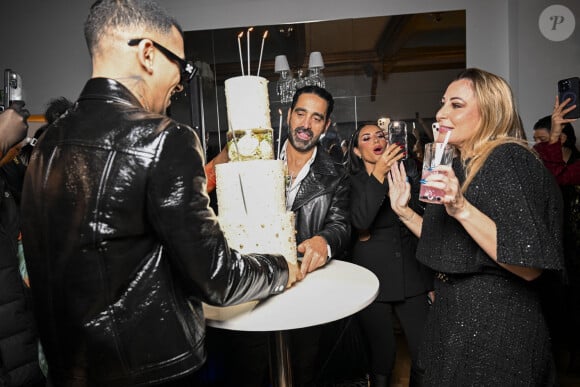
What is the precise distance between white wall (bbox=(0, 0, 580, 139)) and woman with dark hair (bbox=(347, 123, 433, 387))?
7.91ft

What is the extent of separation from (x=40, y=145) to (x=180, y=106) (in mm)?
3812

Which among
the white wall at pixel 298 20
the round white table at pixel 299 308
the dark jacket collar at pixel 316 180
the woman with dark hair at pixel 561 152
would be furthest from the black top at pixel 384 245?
the white wall at pixel 298 20

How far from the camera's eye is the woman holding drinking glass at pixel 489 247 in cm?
143

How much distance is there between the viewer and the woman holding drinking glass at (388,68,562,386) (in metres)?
1.43

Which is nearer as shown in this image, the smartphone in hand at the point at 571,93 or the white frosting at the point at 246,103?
the white frosting at the point at 246,103

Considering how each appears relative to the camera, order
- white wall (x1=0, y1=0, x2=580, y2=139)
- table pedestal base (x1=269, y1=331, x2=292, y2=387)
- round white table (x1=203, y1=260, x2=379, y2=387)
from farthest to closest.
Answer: white wall (x1=0, y1=0, x2=580, y2=139), table pedestal base (x1=269, y1=331, x2=292, y2=387), round white table (x1=203, y1=260, x2=379, y2=387)

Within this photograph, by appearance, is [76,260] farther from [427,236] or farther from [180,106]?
[180,106]

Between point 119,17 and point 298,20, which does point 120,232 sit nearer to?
point 119,17

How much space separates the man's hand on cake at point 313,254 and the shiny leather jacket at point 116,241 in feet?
2.44

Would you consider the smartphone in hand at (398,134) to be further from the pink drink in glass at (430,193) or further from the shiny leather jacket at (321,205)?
the pink drink in glass at (430,193)

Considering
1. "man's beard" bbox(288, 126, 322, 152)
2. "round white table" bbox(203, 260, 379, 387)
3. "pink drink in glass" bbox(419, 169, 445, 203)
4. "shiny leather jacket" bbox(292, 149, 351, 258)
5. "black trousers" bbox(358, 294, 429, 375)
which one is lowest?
"black trousers" bbox(358, 294, 429, 375)

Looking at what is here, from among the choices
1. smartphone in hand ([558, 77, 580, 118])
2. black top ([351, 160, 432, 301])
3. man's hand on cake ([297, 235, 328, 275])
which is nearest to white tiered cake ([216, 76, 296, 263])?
man's hand on cake ([297, 235, 328, 275])

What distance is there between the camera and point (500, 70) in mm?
4492

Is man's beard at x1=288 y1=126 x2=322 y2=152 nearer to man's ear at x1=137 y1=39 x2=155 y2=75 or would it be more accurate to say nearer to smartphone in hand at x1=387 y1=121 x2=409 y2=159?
smartphone in hand at x1=387 y1=121 x2=409 y2=159
